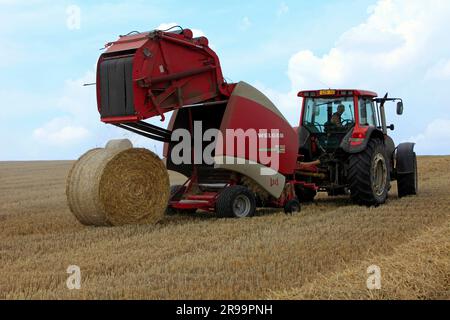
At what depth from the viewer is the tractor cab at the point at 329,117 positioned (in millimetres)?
11172

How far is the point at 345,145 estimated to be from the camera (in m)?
10.6

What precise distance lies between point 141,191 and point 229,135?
5.18 ft

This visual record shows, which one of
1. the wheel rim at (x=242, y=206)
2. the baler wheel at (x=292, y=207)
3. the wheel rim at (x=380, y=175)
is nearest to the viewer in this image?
the wheel rim at (x=242, y=206)

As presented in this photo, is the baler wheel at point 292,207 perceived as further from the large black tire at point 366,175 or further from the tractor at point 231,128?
the large black tire at point 366,175

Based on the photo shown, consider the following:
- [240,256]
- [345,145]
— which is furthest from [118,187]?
[345,145]

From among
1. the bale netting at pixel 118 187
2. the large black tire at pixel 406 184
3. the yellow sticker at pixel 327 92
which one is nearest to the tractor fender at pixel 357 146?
the yellow sticker at pixel 327 92

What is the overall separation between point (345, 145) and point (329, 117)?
3.05 ft

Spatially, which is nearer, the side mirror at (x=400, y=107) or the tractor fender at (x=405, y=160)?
the side mirror at (x=400, y=107)

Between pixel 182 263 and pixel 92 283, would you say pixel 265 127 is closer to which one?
pixel 182 263

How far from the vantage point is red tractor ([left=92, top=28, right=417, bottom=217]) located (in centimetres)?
859

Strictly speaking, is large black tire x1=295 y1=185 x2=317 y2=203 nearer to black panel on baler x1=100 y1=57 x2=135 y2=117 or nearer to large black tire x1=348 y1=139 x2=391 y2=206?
large black tire x1=348 y1=139 x2=391 y2=206

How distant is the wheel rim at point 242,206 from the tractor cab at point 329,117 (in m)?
2.17

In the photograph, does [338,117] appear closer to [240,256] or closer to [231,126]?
[231,126]

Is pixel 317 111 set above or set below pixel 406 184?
above
